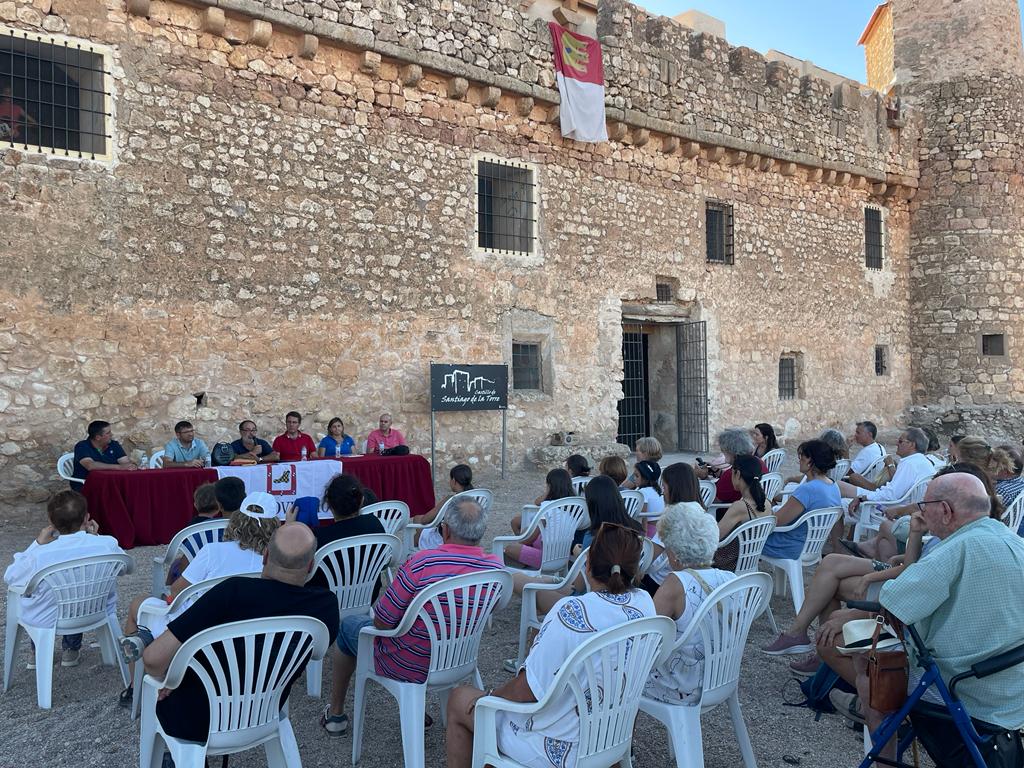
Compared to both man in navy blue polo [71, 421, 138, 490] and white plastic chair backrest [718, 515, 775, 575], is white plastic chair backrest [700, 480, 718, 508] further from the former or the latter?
man in navy blue polo [71, 421, 138, 490]

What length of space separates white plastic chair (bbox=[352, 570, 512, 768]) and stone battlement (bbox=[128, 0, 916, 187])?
7626 millimetres

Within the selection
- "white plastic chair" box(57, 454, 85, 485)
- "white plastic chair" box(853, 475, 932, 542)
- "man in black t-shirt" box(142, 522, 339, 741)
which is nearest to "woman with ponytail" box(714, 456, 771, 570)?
"white plastic chair" box(853, 475, 932, 542)

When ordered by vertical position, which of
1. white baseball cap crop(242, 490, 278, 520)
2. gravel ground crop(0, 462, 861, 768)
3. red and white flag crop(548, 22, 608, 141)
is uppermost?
red and white flag crop(548, 22, 608, 141)

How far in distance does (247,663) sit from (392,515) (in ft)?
8.51

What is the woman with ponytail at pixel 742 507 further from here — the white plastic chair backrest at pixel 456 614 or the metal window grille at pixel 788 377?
the metal window grille at pixel 788 377

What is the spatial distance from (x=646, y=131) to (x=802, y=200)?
425 cm

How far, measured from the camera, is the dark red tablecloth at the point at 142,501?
626 centimetres

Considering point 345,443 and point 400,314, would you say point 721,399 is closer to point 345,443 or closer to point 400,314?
point 400,314

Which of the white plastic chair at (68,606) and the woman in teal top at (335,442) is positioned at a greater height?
the woman in teal top at (335,442)

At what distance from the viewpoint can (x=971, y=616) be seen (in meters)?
2.45

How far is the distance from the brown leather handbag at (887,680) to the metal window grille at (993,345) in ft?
50.5

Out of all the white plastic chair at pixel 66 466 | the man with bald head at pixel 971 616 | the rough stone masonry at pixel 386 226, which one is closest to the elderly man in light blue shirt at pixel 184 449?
the rough stone masonry at pixel 386 226

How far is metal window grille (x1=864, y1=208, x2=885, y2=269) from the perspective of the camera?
15864mm

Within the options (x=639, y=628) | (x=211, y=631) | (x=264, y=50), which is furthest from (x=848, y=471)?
(x=264, y=50)
